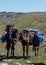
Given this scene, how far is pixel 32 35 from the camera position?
23.2 meters

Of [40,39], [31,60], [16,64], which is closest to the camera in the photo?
[16,64]

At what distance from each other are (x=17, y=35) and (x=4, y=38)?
107 cm

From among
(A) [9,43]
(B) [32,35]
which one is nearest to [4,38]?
(A) [9,43]

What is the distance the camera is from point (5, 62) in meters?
19.9

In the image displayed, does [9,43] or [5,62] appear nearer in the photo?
[5,62]

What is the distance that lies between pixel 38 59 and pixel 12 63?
3.14m

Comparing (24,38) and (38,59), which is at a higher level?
(24,38)

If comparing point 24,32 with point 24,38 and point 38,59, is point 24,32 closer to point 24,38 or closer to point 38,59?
point 24,38

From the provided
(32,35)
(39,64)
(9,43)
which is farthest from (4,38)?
(39,64)

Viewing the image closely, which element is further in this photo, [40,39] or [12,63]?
[40,39]

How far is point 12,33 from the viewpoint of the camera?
22.0m

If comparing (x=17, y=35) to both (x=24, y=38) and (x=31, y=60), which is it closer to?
(x=24, y=38)

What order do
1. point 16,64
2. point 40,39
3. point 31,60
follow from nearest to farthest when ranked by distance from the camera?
point 16,64, point 31,60, point 40,39

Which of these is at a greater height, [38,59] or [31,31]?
[31,31]
